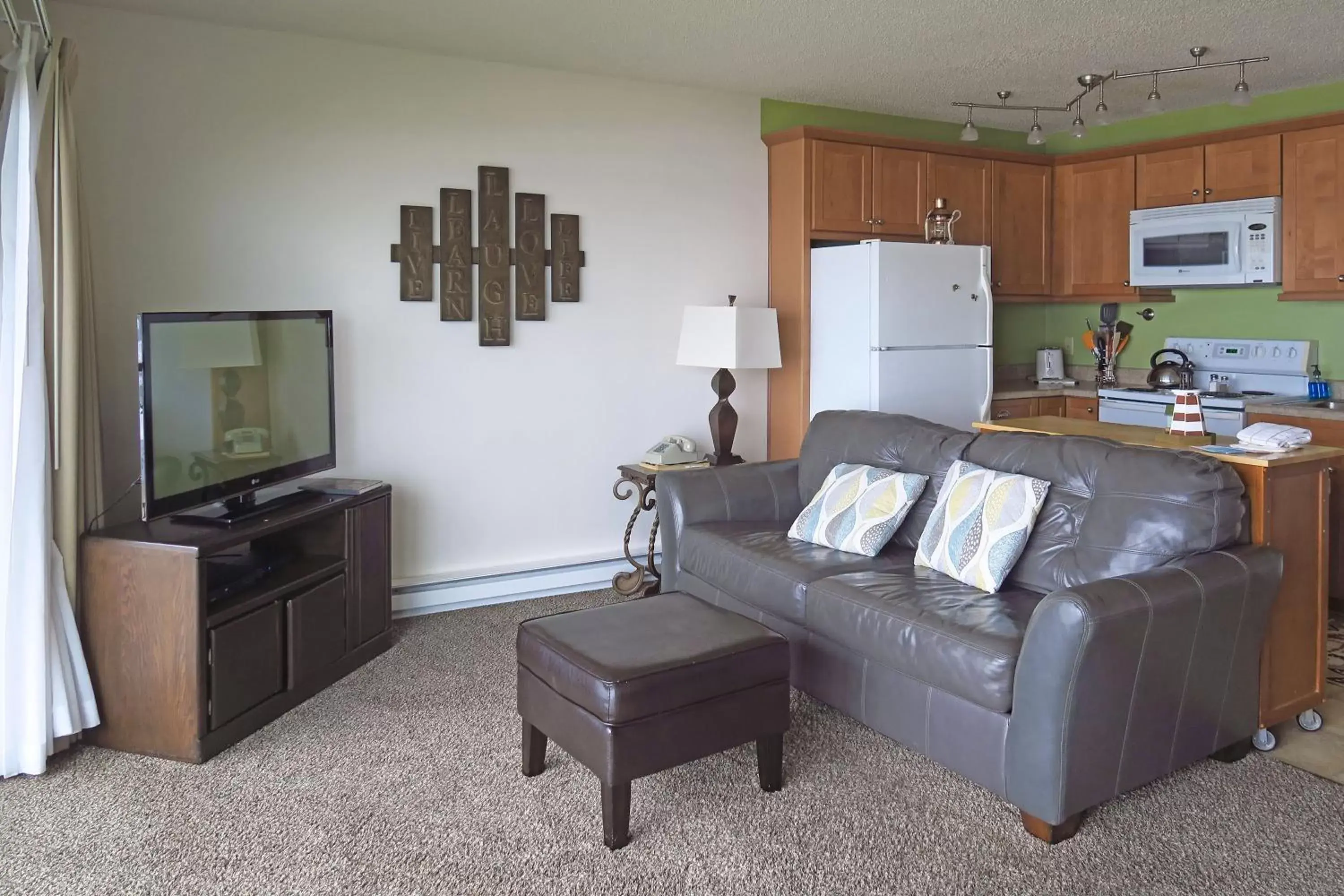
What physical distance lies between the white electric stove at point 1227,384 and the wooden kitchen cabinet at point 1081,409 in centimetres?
6

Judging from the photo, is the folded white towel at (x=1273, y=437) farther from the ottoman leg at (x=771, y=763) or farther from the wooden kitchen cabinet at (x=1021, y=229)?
the wooden kitchen cabinet at (x=1021, y=229)

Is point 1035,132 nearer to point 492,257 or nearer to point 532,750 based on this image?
point 492,257

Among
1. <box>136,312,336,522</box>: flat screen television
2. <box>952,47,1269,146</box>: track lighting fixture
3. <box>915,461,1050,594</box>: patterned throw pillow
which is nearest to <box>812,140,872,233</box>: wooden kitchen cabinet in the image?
<box>952,47,1269,146</box>: track lighting fixture

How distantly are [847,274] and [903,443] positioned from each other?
1.33 metres

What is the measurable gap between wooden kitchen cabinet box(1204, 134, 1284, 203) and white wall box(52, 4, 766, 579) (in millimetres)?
2235

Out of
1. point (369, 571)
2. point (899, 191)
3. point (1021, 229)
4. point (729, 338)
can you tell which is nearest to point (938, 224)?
point (899, 191)

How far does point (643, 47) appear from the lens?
4074 mm

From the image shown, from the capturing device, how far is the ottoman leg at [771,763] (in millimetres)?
2619

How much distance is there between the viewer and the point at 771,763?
8.63 ft

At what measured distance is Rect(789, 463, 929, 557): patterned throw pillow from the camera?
3344mm

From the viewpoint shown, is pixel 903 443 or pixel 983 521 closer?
pixel 983 521

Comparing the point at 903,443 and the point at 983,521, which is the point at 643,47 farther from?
the point at 983,521

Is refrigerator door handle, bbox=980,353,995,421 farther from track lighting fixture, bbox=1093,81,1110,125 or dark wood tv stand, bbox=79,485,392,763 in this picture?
dark wood tv stand, bbox=79,485,392,763

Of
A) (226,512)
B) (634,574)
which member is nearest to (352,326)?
(226,512)
